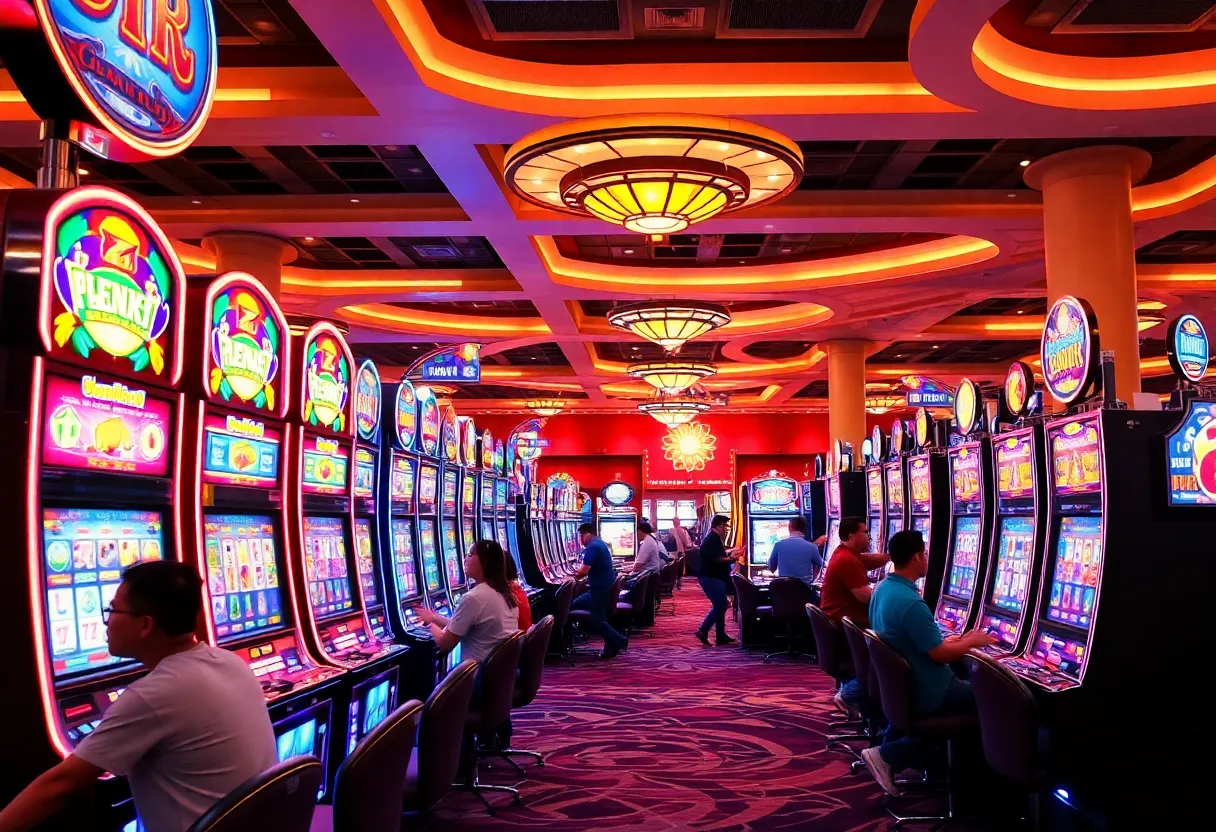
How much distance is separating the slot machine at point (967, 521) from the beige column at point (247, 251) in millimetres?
6319

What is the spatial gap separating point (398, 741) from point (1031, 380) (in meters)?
3.99

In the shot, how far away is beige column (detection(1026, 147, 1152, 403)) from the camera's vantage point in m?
7.34

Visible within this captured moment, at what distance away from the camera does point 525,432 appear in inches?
864

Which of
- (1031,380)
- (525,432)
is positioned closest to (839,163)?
(1031,380)

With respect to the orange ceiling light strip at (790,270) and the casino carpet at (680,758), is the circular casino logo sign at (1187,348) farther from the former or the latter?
the orange ceiling light strip at (790,270)

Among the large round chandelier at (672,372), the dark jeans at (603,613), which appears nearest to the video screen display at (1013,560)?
the dark jeans at (603,613)

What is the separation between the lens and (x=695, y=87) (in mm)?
6762

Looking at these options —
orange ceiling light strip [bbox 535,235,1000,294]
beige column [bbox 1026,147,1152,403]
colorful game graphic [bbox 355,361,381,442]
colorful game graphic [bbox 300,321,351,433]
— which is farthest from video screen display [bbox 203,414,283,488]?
orange ceiling light strip [bbox 535,235,1000,294]

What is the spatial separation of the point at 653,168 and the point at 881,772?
3.86 meters

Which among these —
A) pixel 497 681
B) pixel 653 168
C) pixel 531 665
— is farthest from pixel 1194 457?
pixel 653 168

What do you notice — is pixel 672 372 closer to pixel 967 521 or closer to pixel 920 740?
pixel 967 521

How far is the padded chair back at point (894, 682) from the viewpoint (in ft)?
13.9

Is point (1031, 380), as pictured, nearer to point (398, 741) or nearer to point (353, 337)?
point (398, 741)

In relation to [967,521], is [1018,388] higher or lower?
higher
